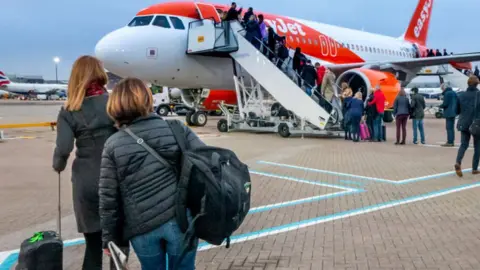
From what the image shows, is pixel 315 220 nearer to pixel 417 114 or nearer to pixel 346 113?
pixel 346 113

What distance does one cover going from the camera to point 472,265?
3887 mm

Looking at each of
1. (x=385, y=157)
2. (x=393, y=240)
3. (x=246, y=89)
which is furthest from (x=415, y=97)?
(x=393, y=240)

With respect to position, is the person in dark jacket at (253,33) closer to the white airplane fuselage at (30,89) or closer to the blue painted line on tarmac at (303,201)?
the blue painted line on tarmac at (303,201)

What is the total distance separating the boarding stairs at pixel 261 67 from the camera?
14141mm

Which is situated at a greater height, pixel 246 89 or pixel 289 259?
pixel 246 89

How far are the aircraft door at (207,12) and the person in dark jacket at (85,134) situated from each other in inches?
480

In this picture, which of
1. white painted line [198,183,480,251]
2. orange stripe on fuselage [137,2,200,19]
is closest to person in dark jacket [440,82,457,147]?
white painted line [198,183,480,251]

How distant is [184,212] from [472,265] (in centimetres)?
280

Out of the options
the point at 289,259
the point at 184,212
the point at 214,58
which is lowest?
the point at 289,259

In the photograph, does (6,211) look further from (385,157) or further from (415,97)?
(415,97)

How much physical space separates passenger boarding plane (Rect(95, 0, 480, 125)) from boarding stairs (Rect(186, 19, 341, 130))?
0.24 ft

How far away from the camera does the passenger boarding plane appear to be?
1372cm

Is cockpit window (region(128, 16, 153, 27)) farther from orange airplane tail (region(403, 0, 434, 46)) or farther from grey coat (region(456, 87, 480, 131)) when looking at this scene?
orange airplane tail (region(403, 0, 434, 46))

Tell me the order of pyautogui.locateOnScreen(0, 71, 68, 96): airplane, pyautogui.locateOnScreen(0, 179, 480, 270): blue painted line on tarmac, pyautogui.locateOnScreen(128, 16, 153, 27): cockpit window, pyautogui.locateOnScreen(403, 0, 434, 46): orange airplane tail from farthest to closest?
pyautogui.locateOnScreen(0, 71, 68, 96): airplane → pyautogui.locateOnScreen(403, 0, 434, 46): orange airplane tail → pyautogui.locateOnScreen(128, 16, 153, 27): cockpit window → pyautogui.locateOnScreen(0, 179, 480, 270): blue painted line on tarmac
